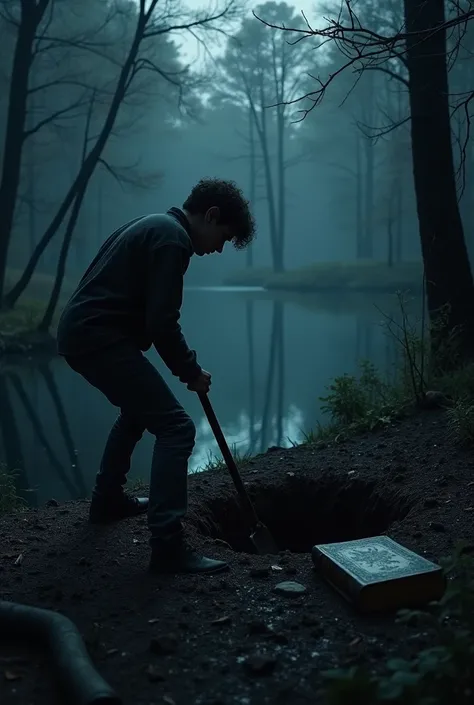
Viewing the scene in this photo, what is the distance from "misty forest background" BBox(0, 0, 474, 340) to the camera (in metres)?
13.9

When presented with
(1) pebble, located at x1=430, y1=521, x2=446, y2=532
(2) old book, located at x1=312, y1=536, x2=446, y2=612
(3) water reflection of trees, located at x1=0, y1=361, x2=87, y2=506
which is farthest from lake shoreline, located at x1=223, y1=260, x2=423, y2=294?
(2) old book, located at x1=312, y1=536, x2=446, y2=612

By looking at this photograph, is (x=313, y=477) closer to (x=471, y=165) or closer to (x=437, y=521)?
(x=437, y=521)

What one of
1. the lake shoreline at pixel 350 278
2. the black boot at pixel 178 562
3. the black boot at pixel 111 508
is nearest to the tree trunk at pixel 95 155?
the black boot at pixel 111 508

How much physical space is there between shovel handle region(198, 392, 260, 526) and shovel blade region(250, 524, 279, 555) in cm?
4

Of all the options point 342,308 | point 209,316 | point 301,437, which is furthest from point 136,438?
point 342,308

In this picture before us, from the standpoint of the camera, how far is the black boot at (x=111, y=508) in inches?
155

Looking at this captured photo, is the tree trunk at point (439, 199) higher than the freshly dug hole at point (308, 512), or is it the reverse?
the tree trunk at point (439, 199)

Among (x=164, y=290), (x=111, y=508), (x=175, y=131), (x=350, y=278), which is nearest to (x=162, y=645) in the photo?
(x=164, y=290)

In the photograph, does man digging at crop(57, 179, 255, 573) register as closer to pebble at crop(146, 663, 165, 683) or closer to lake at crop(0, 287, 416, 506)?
pebble at crop(146, 663, 165, 683)

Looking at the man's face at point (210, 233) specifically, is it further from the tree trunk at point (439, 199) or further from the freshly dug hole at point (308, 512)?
the tree trunk at point (439, 199)

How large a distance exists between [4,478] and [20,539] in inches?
52.0

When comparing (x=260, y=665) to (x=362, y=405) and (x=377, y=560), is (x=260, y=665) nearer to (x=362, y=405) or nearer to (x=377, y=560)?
(x=377, y=560)

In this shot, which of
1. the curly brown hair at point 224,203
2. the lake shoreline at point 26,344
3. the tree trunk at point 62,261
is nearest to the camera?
the curly brown hair at point 224,203

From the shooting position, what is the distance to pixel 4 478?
16.3ft
